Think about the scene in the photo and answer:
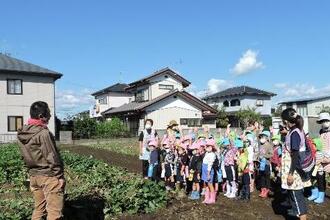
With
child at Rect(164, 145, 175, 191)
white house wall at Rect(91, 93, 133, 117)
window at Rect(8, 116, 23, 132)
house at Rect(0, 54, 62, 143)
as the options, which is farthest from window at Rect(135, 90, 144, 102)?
child at Rect(164, 145, 175, 191)

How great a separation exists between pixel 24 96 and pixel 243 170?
96.9 feet

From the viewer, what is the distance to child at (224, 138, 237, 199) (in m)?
9.30

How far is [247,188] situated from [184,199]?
4.33 feet

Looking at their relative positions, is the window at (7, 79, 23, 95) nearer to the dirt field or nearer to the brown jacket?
the dirt field

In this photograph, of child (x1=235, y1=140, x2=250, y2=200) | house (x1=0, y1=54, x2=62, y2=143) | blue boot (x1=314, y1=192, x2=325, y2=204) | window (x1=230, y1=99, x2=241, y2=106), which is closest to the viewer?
blue boot (x1=314, y1=192, x2=325, y2=204)

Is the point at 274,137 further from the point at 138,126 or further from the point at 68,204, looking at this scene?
the point at 138,126

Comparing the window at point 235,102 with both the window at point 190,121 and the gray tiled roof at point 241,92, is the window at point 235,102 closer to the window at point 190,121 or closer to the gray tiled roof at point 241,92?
the gray tiled roof at point 241,92

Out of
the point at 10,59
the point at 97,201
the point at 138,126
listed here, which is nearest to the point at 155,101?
the point at 138,126

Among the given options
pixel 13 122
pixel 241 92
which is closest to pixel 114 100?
pixel 241 92

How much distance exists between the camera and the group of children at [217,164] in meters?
9.11

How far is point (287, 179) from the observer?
690cm

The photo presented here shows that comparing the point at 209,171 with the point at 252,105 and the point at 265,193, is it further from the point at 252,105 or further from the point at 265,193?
the point at 252,105

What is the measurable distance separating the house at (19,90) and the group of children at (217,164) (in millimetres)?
26393

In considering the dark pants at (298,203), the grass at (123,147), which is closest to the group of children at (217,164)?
the dark pants at (298,203)
